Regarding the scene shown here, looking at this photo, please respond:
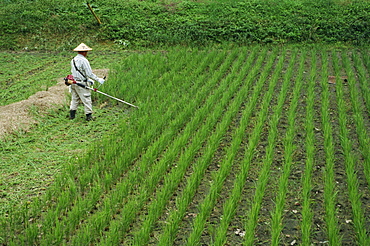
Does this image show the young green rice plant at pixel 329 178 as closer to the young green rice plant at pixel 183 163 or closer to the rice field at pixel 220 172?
the rice field at pixel 220 172

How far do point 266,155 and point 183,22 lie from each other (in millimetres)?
8950

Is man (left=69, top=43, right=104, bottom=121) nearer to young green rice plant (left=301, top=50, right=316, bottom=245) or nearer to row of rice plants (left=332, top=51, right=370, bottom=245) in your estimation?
young green rice plant (left=301, top=50, right=316, bottom=245)

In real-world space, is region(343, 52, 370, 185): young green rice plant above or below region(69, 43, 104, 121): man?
below

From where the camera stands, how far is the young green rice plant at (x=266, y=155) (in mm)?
3844

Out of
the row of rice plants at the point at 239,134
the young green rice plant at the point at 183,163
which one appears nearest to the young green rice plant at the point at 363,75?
the row of rice plants at the point at 239,134

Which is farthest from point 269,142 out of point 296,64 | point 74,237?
point 296,64

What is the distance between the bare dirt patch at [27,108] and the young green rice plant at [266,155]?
3395 mm

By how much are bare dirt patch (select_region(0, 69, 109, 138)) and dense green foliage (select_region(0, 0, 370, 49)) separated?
490 centimetres

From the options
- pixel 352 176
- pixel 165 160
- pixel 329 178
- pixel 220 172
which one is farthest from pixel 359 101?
pixel 165 160

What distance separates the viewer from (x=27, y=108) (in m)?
6.82

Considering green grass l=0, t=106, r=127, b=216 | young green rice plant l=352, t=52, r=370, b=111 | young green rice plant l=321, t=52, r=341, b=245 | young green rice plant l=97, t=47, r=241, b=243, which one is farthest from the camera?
young green rice plant l=352, t=52, r=370, b=111

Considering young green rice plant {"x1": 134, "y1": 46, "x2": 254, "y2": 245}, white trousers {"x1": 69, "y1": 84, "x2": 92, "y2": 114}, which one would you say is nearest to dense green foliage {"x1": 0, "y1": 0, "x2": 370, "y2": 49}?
young green rice plant {"x1": 134, "y1": 46, "x2": 254, "y2": 245}

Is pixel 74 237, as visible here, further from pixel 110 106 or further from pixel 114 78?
pixel 114 78

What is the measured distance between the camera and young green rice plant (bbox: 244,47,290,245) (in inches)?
151
